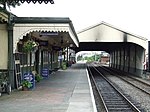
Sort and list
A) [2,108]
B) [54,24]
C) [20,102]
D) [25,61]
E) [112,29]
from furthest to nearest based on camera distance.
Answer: [112,29]
[25,61]
[54,24]
[20,102]
[2,108]

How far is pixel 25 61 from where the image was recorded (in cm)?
2125

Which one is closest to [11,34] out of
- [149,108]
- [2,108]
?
[2,108]

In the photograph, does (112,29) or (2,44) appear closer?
(2,44)

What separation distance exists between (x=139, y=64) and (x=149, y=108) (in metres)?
24.7

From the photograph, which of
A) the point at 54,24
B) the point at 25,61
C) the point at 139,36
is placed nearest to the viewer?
the point at 54,24

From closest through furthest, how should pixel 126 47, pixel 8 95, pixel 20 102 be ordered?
1. pixel 20 102
2. pixel 8 95
3. pixel 126 47

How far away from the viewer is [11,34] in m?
16.5

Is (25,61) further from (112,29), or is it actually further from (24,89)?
(112,29)

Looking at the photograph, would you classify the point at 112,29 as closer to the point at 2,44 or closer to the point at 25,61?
the point at 25,61

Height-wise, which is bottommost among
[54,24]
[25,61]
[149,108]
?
[149,108]

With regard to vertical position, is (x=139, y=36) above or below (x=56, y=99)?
above

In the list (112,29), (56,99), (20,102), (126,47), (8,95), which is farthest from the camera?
(126,47)

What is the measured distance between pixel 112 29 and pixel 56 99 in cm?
2733

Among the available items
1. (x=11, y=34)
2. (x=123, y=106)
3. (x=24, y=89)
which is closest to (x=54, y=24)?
(x=11, y=34)
